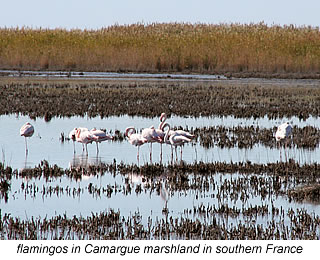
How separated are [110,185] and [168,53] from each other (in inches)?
1185

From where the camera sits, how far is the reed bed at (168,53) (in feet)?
127

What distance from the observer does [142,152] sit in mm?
13438

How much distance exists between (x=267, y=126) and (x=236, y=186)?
7.61 m

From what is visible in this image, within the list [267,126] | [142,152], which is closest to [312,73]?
[267,126]

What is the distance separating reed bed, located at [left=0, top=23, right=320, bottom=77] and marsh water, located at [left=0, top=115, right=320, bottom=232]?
77.3 feet

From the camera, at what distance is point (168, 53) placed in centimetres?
3959

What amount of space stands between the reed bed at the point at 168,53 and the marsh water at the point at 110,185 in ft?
77.3

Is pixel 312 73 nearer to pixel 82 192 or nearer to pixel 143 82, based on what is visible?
pixel 143 82

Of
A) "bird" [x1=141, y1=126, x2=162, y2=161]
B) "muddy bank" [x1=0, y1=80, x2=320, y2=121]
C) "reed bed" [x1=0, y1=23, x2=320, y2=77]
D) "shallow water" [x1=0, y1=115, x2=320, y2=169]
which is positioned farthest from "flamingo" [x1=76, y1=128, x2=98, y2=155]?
"reed bed" [x1=0, y1=23, x2=320, y2=77]

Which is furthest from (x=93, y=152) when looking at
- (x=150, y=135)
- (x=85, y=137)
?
(x=150, y=135)

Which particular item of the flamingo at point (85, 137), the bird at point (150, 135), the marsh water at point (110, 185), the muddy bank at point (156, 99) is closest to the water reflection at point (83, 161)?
the marsh water at point (110, 185)

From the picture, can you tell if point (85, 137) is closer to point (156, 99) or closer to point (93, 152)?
point (93, 152)

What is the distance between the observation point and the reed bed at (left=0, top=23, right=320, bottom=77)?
38.7 metres

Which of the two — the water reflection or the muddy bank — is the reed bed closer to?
the muddy bank
